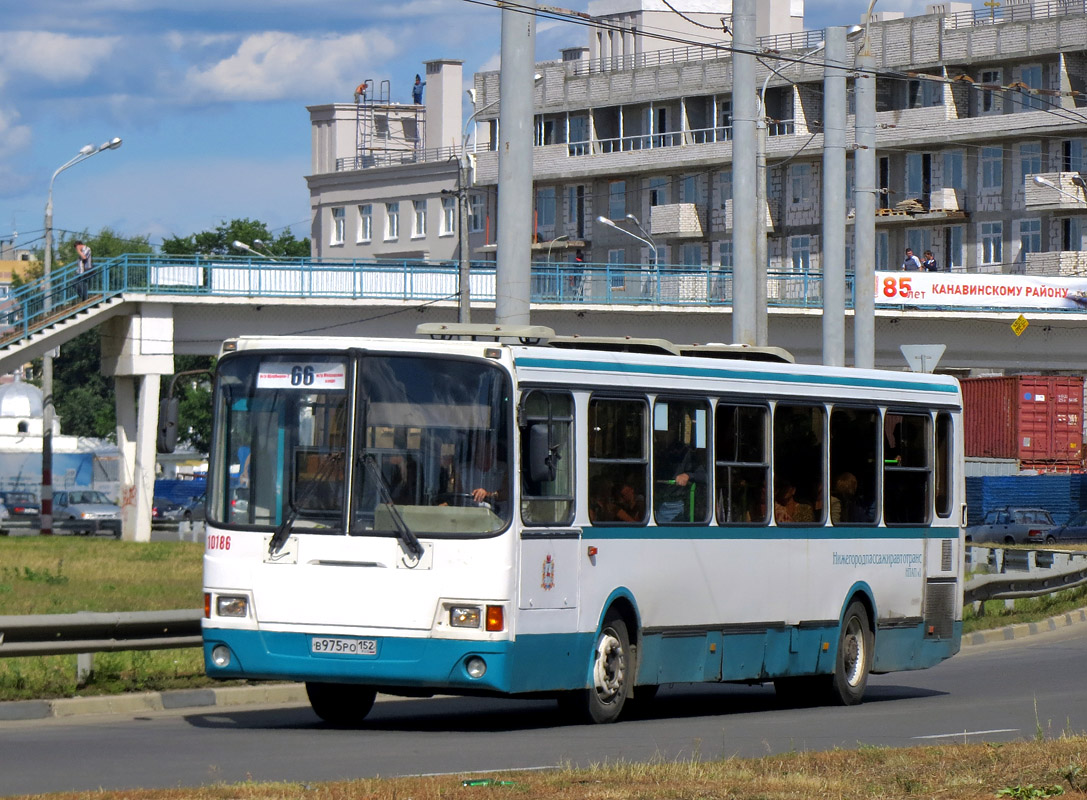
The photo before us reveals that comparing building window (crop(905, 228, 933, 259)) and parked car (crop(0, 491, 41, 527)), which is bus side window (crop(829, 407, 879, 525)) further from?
building window (crop(905, 228, 933, 259))

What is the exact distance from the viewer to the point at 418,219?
101 meters

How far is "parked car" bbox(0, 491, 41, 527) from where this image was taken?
65438 millimetres

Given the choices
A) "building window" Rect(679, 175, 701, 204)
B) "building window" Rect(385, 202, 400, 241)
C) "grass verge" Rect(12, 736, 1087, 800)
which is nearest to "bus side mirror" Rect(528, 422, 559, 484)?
"grass verge" Rect(12, 736, 1087, 800)

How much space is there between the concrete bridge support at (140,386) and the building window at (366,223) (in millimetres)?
48377

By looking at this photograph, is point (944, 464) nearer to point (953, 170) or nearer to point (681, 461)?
point (681, 461)

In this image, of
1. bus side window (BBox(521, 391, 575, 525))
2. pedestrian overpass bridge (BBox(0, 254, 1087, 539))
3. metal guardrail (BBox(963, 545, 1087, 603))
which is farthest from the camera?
pedestrian overpass bridge (BBox(0, 254, 1087, 539))

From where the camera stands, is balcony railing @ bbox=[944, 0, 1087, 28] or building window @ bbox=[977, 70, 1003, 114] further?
building window @ bbox=[977, 70, 1003, 114]

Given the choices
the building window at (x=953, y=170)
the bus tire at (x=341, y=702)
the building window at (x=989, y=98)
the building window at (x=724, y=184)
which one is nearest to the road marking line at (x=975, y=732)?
the bus tire at (x=341, y=702)

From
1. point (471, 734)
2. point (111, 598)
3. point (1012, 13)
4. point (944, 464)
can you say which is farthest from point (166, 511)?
point (471, 734)

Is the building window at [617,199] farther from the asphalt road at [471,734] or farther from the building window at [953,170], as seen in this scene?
the asphalt road at [471,734]

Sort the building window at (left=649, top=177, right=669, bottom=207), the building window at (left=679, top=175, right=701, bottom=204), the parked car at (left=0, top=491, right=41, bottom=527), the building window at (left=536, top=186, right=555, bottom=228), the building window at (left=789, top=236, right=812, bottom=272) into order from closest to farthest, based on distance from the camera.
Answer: the parked car at (left=0, top=491, right=41, bottom=527)
the building window at (left=789, top=236, right=812, bottom=272)
the building window at (left=679, top=175, right=701, bottom=204)
the building window at (left=649, top=177, right=669, bottom=207)
the building window at (left=536, top=186, right=555, bottom=228)

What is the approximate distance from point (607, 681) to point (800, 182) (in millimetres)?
73702

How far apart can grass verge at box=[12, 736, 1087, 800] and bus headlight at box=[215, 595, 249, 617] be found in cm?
366

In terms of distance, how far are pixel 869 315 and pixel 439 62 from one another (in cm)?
7844
